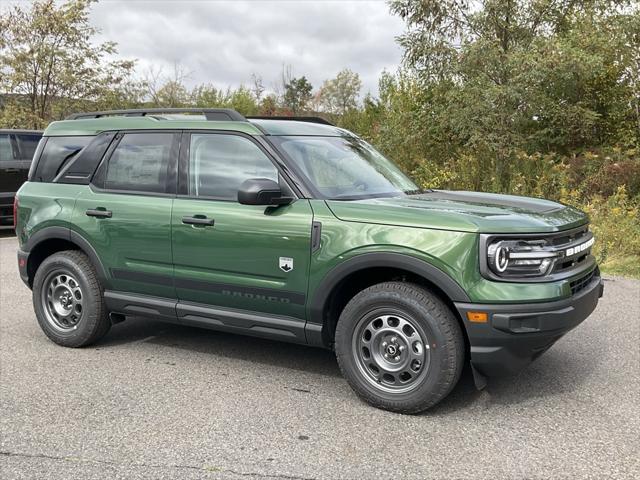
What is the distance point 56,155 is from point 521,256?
389 cm

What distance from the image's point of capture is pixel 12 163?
12.4 meters

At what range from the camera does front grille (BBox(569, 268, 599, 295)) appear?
12.5 ft

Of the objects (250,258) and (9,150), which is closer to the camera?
(250,258)

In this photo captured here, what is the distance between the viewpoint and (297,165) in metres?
4.32

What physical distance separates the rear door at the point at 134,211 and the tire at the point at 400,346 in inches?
59.2

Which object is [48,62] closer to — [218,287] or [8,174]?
[8,174]

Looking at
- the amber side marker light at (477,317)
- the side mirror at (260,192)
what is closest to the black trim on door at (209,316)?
the side mirror at (260,192)

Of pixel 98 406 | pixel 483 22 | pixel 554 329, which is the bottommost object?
pixel 98 406

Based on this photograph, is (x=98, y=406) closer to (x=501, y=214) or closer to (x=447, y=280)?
(x=447, y=280)

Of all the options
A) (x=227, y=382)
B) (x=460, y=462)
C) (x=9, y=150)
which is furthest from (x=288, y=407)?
(x=9, y=150)

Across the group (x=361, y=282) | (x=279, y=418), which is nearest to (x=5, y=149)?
(x=361, y=282)

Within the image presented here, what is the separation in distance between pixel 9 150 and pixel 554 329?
38.8 ft

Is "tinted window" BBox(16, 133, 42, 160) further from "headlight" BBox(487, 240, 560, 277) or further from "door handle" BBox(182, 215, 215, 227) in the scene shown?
"headlight" BBox(487, 240, 560, 277)

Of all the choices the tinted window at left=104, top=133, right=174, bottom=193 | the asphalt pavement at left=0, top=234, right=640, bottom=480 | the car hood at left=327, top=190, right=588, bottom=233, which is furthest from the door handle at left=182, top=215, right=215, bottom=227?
the asphalt pavement at left=0, top=234, right=640, bottom=480
